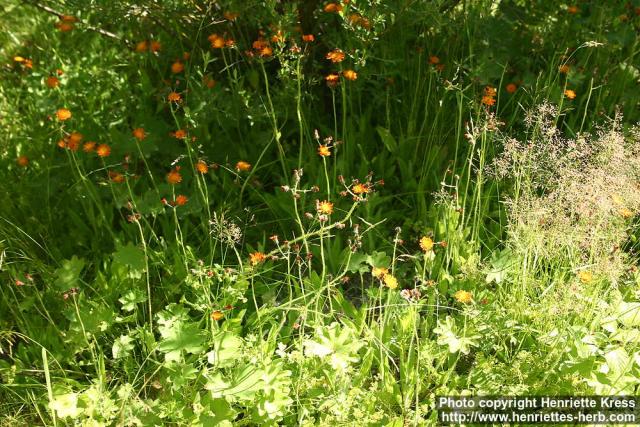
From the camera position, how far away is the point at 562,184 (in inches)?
77.9

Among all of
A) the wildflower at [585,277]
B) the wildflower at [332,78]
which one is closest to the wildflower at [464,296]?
the wildflower at [585,277]

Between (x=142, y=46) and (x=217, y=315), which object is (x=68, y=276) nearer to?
(x=217, y=315)

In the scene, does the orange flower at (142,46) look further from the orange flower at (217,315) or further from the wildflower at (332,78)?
the orange flower at (217,315)

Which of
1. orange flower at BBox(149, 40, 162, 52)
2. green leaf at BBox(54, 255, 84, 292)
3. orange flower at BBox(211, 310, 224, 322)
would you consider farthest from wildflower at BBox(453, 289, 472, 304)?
orange flower at BBox(149, 40, 162, 52)

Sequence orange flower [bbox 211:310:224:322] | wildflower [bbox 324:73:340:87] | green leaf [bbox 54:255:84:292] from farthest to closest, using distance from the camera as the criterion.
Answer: wildflower [bbox 324:73:340:87]
green leaf [bbox 54:255:84:292]
orange flower [bbox 211:310:224:322]

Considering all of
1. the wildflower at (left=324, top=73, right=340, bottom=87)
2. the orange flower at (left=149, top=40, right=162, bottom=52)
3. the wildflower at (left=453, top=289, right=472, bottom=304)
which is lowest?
the wildflower at (left=453, top=289, right=472, bottom=304)

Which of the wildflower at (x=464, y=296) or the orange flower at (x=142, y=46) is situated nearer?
the wildflower at (x=464, y=296)

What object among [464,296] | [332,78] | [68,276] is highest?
[332,78]

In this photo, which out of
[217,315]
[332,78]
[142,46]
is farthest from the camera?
[142,46]

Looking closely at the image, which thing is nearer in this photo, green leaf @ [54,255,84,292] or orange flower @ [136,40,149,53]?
green leaf @ [54,255,84,292]

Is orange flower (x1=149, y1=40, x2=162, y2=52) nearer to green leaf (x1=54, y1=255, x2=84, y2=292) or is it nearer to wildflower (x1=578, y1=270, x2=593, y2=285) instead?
green leaf (x1=54, y1=255, x2=84, y2=292)

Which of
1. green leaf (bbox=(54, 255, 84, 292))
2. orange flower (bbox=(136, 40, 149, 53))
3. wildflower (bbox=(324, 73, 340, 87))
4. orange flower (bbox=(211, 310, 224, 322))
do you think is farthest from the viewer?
orange flower (bbox=(136, 40, 149, 53))

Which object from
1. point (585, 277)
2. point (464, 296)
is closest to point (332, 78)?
point (464, 296)

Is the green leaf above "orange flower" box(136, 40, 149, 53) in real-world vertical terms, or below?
below
